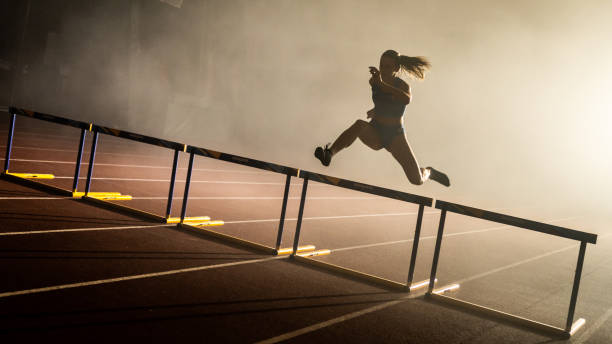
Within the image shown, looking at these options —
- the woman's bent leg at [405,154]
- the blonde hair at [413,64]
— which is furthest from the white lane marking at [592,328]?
the blonde hair at [413,64]

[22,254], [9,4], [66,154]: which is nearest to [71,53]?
[9,4]

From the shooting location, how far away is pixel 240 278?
202 inches

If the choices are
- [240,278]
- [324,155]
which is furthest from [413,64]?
[240,278]

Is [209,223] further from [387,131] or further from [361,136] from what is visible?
[387,131]

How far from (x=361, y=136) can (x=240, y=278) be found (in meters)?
1.88

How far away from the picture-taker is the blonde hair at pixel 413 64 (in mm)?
5471

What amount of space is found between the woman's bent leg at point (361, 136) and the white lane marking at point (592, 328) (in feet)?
8.32

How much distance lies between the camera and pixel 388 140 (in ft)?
18.1

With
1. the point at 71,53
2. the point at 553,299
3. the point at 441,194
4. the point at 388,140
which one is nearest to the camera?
the point at 388,140

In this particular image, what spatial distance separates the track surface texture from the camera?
371 cm

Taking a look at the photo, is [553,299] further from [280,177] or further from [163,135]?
[163,135]

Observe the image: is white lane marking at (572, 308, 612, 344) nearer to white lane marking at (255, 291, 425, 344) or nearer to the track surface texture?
the track surface texture

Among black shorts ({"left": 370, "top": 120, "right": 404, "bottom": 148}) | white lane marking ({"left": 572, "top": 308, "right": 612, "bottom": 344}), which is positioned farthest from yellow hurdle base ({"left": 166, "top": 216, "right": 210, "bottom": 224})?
white lane marking ({"left": 572, "top": 308, "right": 612, "bottom": 344})

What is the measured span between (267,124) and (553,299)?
19086 mm
